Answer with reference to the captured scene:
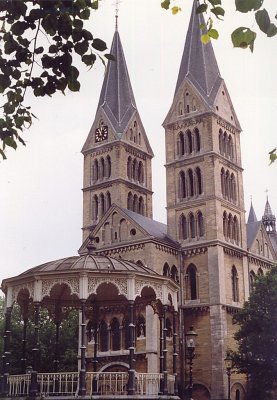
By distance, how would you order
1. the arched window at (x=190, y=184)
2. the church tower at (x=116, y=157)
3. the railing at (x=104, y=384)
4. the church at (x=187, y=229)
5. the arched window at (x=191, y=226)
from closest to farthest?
1. the railing at (x=104, y=384)
2. the church at (x=187, y=229)
3. the arched window at (x=191, y=226)
4. the arched window at (x=190, y=184)
5. the church tower at (x=116, y=157)

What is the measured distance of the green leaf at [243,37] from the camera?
5.56 m

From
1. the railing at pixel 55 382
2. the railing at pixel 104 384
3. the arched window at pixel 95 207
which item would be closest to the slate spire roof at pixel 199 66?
the arched window at pixel 95 207

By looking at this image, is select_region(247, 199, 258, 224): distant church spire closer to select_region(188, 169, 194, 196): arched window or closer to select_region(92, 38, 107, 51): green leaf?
select_region(188, 169, 194, 196): arched window

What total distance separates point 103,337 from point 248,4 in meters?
→ 42.3

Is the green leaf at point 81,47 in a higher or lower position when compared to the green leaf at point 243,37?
higher

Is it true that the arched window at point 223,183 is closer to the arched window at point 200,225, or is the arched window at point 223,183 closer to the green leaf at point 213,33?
the arched window at point 200,225

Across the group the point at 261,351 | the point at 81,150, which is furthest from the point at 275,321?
the point at 81,150

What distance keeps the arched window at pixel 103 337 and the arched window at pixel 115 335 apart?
16.9 inches

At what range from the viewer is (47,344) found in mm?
53156

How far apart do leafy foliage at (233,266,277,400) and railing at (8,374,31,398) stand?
19.4 meters

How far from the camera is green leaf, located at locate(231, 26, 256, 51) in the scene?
18.2ft

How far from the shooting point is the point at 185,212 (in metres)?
49.7

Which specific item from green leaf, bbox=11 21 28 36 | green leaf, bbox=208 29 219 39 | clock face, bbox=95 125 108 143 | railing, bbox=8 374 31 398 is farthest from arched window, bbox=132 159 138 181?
green leaf, bbox=208 29 219 39

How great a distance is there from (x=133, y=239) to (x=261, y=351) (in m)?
13.3
